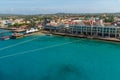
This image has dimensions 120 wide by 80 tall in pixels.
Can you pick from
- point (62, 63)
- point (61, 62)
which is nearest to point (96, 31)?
point (61, 62)

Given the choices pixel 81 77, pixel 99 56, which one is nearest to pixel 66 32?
pixel 99 56

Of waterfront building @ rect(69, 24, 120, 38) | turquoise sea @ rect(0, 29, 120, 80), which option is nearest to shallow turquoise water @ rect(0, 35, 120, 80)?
turquoise sea @ rect(0, 29, 120, 80)

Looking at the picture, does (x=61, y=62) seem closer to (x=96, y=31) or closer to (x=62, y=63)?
(x=62, y=63)

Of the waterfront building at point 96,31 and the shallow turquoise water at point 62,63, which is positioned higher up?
the waterfront building at point 96,31

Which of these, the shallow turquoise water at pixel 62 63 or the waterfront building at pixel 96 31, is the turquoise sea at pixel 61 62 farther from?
the waterfront building at pixel 96 31

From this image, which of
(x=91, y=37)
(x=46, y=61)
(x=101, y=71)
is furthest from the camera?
(x=91, y=37)

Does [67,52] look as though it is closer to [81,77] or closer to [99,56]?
[99,56]

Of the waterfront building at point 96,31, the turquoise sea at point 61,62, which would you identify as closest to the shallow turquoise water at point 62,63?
the turquoise sea at point 61,62

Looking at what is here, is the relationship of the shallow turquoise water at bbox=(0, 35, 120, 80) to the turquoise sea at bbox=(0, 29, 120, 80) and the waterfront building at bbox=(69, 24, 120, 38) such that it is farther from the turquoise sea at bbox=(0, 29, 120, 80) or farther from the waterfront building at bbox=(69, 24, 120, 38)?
the waterfront building at bbox=(69, 24, 120, 38)
